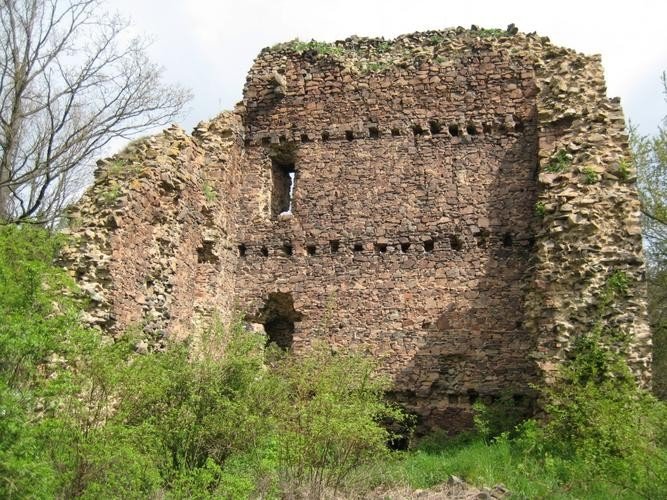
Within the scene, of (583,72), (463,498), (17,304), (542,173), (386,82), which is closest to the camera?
(17,304)

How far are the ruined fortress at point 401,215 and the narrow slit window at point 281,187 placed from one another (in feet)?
0.12

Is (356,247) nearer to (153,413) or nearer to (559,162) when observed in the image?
(559,162)

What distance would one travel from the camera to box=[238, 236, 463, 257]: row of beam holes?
33.4 feet

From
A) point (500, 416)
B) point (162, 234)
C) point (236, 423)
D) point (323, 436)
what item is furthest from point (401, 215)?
point (236, 423)

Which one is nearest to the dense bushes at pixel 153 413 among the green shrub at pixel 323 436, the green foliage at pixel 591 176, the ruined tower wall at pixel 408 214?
the green shrub at pixel 323 436

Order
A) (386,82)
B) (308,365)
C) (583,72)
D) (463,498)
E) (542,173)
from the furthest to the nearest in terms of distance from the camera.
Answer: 1. (386,82)
2. (583,72)
3. (542,173)
4. (308,365)
5. (463,498)

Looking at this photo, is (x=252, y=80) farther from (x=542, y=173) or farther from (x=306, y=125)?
(x=542, y=173)

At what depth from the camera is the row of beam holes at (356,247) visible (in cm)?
1017

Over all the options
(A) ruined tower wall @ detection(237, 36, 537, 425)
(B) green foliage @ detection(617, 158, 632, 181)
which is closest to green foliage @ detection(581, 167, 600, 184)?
(B) green foliage @ detection(617, 158, 632, 181)

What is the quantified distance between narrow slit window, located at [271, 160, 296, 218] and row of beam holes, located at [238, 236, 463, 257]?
765mm

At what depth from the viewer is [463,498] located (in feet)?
21.3

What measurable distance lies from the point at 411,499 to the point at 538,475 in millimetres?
1330

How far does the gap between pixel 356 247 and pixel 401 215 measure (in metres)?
0.82

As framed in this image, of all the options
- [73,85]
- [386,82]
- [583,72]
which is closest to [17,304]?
[73,85]
